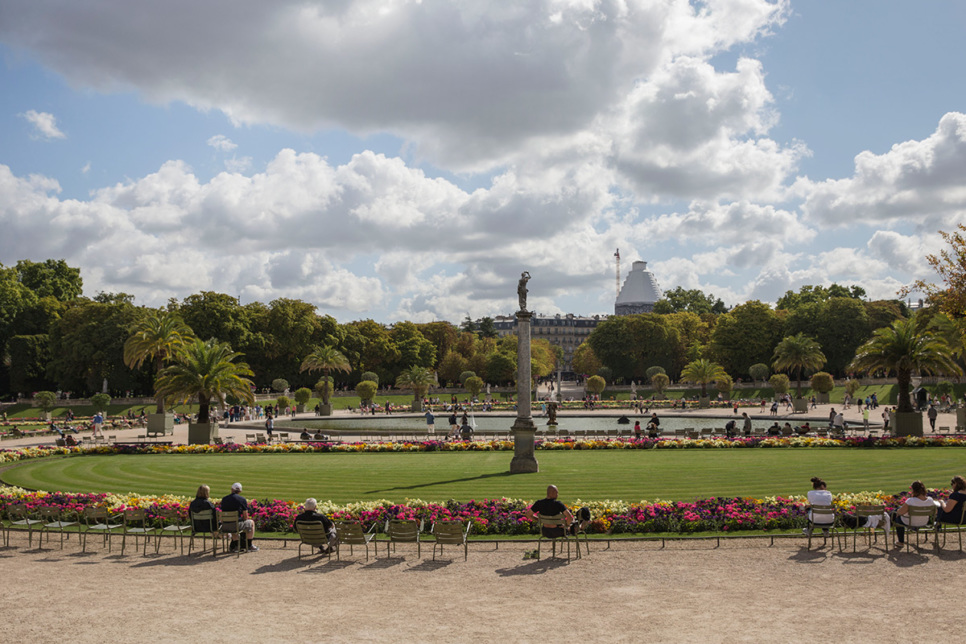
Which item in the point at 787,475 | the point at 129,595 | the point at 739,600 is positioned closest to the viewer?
the point at 739,600

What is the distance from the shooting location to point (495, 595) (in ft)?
35.8

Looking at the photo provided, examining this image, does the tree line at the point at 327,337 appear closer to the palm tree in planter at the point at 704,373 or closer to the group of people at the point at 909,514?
the palm tree in planter at the point at 704,373

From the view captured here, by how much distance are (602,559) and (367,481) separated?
444 inches

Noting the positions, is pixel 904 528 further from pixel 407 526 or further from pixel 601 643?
pixel 407 526

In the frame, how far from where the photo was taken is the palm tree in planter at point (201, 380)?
125 feet

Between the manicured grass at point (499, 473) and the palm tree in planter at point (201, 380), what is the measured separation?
19.9 ft

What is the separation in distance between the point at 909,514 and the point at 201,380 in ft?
111

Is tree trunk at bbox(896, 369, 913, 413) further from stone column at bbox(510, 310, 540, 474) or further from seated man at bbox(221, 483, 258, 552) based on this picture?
seated man at bbox(221, 483, 258, 552)

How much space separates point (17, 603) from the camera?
10.6 m

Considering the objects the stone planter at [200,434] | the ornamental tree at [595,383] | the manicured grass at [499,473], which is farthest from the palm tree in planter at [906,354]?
the ornamental tree at [595,383]

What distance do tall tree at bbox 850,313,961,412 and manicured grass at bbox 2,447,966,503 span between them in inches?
344

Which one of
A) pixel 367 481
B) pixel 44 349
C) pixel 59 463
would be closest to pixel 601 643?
pixel 367 481

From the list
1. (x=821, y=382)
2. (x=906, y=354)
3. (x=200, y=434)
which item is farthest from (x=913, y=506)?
(x=821, y=382)

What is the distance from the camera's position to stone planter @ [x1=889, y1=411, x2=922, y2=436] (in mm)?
35406
